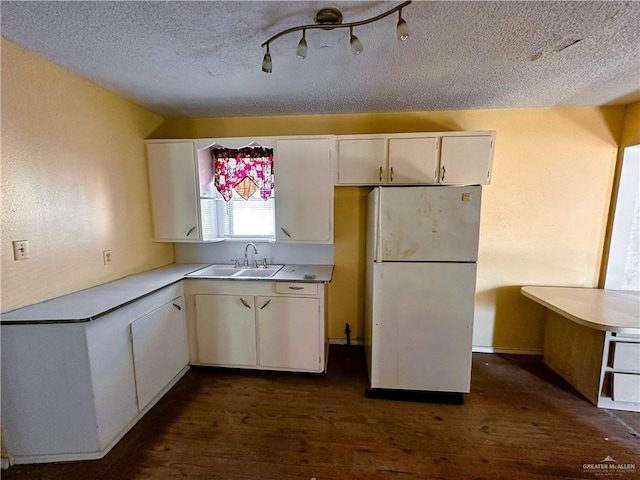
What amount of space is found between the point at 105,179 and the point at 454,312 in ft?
9.34

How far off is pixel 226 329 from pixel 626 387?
3070mm

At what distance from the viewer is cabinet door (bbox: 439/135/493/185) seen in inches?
91.7

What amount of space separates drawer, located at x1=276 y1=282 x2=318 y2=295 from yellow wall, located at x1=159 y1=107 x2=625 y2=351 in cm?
63

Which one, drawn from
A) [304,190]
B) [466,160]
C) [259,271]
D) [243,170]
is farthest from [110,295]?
[466,160]

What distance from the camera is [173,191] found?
2.60 m

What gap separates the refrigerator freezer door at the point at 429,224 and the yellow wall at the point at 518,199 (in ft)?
2.63

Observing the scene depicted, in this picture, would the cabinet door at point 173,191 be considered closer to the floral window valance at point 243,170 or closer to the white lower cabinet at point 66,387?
the floral window valance at point 243,170

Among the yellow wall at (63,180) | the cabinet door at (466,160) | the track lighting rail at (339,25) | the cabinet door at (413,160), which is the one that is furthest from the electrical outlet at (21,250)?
the cabinet door at (466,160)

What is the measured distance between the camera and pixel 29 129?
1.59 metres

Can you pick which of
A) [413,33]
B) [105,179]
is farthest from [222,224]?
[413,33]

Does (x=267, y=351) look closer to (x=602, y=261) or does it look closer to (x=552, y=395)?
(x=552, y=395)

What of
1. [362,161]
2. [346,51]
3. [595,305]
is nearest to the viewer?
[346,51]

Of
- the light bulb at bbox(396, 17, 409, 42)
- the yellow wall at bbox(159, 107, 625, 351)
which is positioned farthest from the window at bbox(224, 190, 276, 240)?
the light bulb at bbox(396, 17, 409, 42)

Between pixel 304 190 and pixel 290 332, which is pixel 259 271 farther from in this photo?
pixel 304 190
